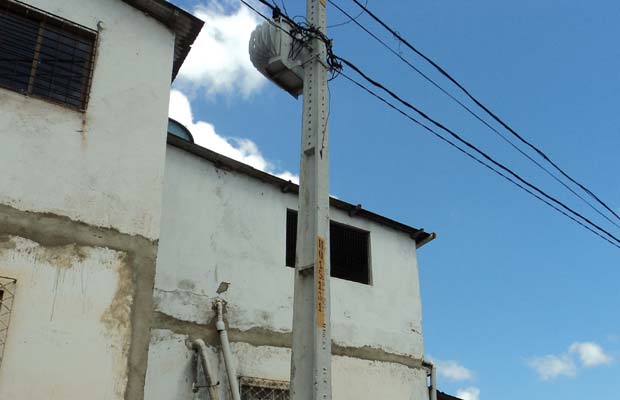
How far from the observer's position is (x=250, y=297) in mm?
10000

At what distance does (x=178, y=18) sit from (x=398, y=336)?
7.06 meters

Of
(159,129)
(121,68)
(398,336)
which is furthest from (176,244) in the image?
(398,336)

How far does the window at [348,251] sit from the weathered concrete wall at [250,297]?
0.14m

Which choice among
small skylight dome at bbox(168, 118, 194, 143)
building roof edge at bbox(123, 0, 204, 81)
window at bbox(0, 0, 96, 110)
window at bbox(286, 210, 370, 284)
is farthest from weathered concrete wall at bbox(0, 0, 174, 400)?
window at bbox(286, 210, 370, 284)

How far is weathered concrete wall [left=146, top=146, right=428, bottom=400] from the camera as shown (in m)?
9.02

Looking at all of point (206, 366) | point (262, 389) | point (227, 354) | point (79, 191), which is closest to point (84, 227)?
point (79, 191)

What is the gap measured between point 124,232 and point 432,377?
24.8ft

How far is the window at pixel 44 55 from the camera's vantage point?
7.05 m

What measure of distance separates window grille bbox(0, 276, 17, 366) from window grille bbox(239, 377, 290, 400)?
4.07 m

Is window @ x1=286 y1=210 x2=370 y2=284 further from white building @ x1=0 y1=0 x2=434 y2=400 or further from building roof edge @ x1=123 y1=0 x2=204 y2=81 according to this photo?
building roof edge @ x1=123 y1=0 x2=204 y2=81

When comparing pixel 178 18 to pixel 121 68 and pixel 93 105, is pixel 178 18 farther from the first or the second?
pixel 93 105

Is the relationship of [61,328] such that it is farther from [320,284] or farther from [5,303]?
[320,284]

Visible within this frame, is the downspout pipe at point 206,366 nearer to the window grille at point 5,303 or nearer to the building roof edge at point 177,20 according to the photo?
the window grille at point 5,303

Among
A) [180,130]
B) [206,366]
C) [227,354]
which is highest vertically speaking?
[180,130]
